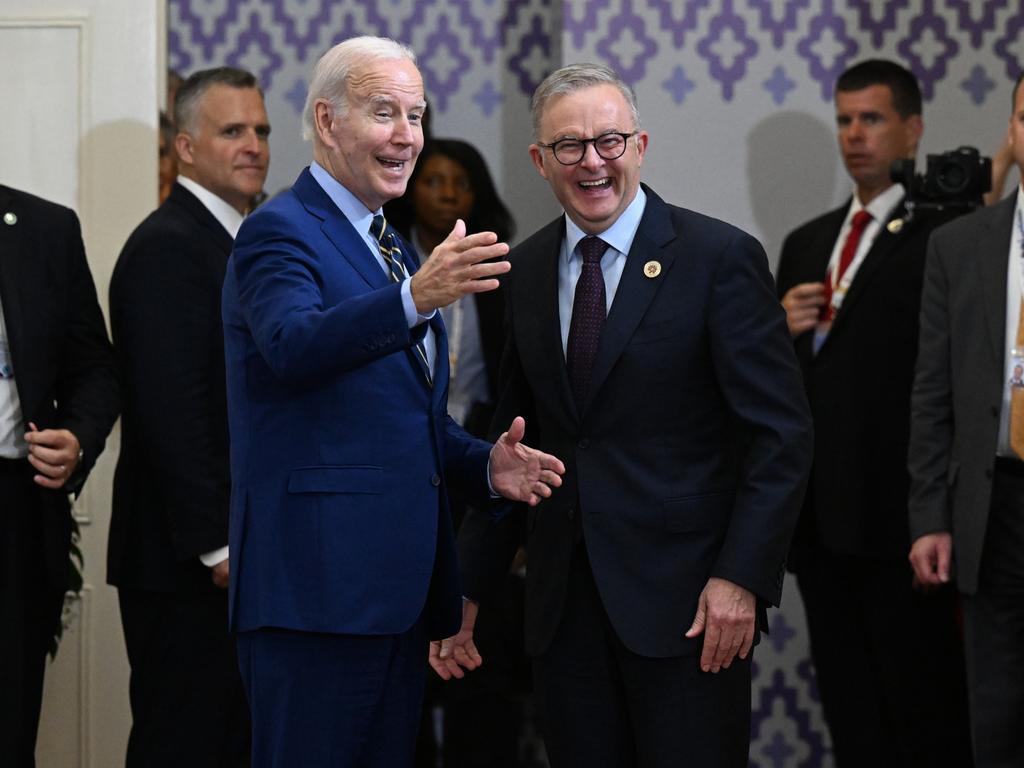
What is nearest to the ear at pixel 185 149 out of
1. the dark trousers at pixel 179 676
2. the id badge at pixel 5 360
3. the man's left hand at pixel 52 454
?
the id badge at pixel 5 360

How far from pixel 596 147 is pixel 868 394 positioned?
1.52 metres

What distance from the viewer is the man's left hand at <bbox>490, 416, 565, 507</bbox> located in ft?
7.41

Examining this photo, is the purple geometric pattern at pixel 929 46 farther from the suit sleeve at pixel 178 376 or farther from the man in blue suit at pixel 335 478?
the man in blue suit at pixel 335 478

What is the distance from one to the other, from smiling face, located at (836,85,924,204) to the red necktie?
8 cm

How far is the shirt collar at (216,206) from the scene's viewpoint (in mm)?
3479

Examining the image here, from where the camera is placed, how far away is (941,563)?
3270mm

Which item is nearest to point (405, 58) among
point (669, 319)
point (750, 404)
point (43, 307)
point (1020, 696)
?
point (669, 319)

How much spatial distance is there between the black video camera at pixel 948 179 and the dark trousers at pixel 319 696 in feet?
6.83

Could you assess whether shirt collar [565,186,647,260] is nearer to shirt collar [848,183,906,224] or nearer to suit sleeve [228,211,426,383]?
suit sleeve [228,211,426,383]

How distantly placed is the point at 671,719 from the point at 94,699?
87.4 inches

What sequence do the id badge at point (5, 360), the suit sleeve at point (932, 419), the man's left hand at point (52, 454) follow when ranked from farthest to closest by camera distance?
1. the suit sleeve at point (932, 419)
2. the id badge at point (5, 360)
3. the man's left hand at point (52, 454)

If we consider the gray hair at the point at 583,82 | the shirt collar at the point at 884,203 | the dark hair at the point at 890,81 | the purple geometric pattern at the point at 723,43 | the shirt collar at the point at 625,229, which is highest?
the purple geometric pattern at the point at 723,43

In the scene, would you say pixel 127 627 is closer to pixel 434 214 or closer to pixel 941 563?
pixel 434 214

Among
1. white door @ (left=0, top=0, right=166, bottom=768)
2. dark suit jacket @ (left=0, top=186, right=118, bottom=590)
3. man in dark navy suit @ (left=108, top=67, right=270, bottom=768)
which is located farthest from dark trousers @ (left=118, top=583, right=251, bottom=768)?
white door @ (left=0, top=0, right=166, bottom=768)
